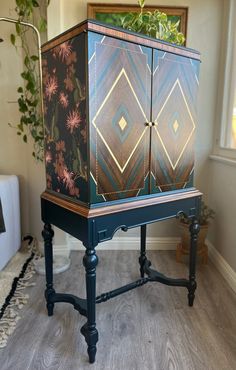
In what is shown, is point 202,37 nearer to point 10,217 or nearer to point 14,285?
point 10,217

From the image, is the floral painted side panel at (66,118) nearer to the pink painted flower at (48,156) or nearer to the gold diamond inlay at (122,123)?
the pink painted flower at (48,156)

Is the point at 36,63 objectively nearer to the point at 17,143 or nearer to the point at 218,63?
the point at 17,143

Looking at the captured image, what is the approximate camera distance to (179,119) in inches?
60.9

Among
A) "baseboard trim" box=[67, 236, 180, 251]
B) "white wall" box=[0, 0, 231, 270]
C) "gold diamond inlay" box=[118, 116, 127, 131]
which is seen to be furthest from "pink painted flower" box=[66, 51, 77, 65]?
"baseboard trim" box=[67, 236, 180, 251]

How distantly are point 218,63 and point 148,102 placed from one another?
4.57 feet

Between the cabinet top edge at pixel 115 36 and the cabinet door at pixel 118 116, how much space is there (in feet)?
0.08

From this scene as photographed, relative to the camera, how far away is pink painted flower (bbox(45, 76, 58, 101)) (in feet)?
4.57

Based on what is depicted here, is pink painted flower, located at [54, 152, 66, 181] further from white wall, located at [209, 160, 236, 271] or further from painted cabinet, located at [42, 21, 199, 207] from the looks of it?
white wall, located at [209, 160, 236, 271]

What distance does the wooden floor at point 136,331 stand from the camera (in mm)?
1352

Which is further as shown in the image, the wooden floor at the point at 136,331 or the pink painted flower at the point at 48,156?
the pink painted flower at the point at 48,156

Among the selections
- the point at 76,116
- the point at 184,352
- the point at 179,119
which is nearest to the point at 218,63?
the point at 179,119

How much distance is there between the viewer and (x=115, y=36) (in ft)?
3.93

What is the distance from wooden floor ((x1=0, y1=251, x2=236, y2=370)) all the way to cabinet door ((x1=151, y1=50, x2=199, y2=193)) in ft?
2.65

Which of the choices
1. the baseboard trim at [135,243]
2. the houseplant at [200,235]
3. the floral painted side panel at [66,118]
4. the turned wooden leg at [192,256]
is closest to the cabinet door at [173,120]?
the turned wooden leg at [192,256]
